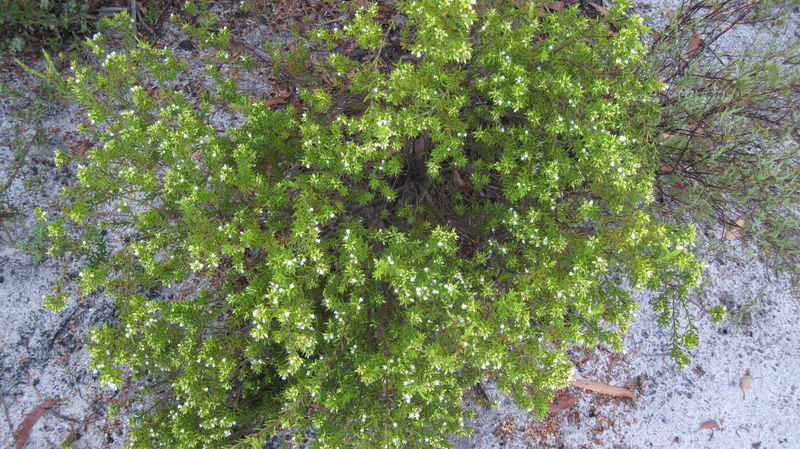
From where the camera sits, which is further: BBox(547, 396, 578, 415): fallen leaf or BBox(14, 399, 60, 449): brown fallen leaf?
BBox(547, 396, 578, 415): fallen leaf

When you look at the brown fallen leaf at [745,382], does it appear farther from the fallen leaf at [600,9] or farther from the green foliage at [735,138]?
the fallen leaf at [600,9]

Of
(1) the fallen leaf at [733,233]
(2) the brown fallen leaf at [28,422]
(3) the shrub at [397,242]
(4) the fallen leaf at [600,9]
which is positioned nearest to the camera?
(3) the shrub at [397,242]

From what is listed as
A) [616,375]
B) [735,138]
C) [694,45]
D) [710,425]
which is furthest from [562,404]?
[694,45]

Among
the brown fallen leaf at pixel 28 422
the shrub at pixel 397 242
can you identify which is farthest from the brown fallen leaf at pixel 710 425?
the brown fallen leaf at pixel 28 422

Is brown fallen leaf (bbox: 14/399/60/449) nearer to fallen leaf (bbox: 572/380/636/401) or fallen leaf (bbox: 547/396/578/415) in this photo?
fallen leaf (bbox: 547/396/578/415)

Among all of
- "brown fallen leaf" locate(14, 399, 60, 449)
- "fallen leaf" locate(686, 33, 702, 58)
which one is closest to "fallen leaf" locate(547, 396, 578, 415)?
"fallen leaf" locate(686, 33, 702, 58)

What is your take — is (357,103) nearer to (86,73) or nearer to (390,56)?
(390,56)
